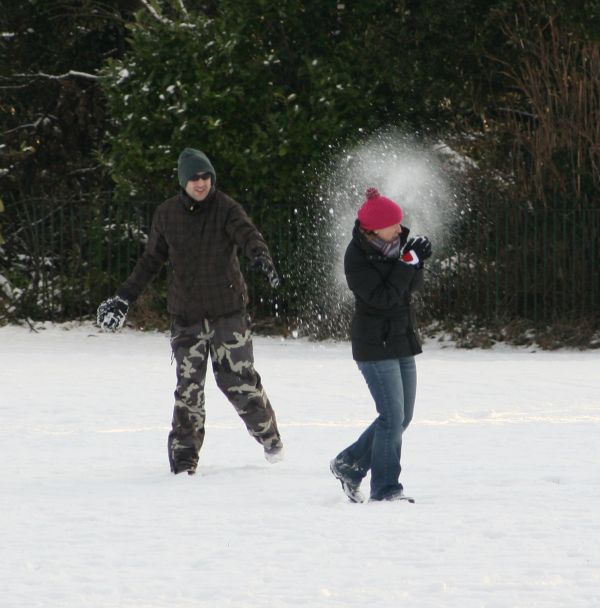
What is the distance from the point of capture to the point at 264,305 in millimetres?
17219

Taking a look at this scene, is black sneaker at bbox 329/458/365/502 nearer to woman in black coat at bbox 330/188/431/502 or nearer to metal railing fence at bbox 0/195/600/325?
woman in black coat at bbox 330/188/431/502

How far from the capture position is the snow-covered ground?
530 cm

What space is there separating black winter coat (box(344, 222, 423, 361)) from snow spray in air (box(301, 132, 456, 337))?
9.77 meters

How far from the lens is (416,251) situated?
6.72 meters

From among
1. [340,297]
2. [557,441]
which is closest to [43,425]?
[557,441]

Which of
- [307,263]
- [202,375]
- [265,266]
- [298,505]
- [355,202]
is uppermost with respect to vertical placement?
[355,202]

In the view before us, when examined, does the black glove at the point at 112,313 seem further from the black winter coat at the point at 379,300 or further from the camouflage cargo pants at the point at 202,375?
the black winter coat at the point at 379,300

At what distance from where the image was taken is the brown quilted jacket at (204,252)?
7.67 m

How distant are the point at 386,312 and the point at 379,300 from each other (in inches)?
4.8

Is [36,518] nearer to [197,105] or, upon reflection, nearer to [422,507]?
[422,507]

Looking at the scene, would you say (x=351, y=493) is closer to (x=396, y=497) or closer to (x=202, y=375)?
(x=396, y=497)

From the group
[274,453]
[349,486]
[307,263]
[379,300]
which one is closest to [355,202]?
→ [307,263]

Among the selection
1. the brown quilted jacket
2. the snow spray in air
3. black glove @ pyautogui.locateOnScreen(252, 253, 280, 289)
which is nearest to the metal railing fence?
the snow spray in air

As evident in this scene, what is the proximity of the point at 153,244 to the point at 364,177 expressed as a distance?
29.7ft
